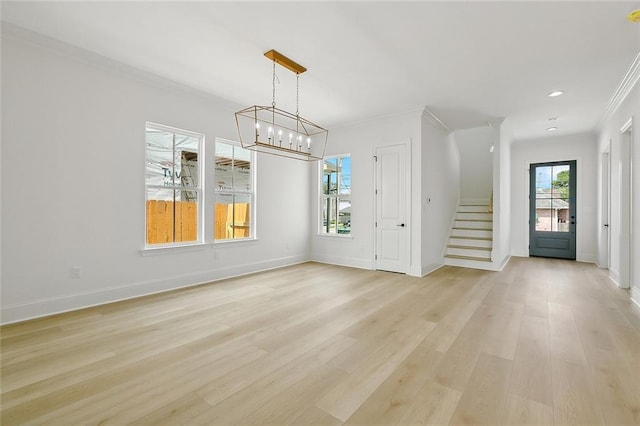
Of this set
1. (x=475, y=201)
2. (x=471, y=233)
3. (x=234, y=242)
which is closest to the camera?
(x=234, y=242)

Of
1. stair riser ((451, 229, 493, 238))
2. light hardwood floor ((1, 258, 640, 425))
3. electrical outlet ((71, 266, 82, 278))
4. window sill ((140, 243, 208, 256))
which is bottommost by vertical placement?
light hardwood floor ((1, 258, 640, 425))

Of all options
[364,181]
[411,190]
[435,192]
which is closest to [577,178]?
[435,192]

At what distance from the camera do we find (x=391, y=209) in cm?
561

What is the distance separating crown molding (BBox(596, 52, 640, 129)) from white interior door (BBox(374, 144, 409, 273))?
292 centimetres

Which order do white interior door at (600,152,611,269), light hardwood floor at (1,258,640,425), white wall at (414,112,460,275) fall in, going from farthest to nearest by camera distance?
white interior door at (600,152,611,269) → white wall at (414,112,460,275) → light hardwood floor at (1,258,640,425)

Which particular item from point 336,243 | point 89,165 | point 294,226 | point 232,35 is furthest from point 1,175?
point 336,243

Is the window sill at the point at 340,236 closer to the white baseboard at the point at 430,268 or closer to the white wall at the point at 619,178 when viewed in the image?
the white baseboard at the point at 430,268

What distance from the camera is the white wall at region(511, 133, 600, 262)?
6.76 metres

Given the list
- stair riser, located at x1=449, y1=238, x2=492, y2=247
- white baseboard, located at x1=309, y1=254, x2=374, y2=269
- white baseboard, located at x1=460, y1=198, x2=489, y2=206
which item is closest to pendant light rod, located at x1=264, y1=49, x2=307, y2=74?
white baseboard, located at x1=309, y1=254, x2=374, y2=269

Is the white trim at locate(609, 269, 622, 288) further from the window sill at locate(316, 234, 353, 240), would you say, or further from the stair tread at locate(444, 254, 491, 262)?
the window sill at locate(316, 234, 353, 240)

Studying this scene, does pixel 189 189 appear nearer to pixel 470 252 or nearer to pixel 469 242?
pixel 470 252

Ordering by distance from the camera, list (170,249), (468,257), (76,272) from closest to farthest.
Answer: (76,272), (170,249), (468,257)

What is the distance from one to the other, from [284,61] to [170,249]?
2.98m

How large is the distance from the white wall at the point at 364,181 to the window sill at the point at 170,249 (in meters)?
2.76
